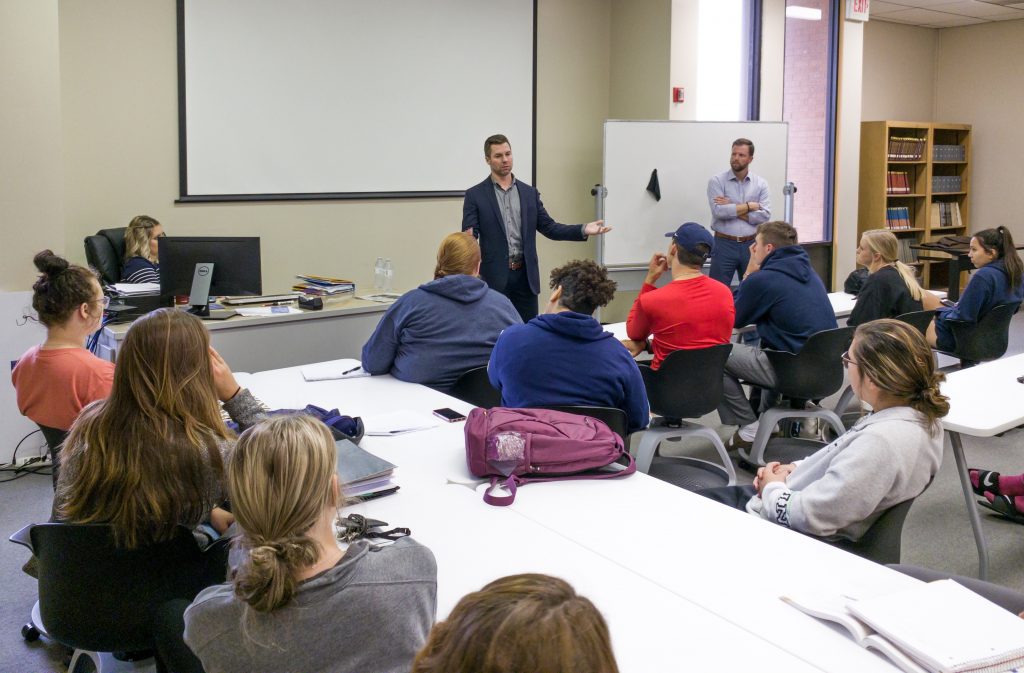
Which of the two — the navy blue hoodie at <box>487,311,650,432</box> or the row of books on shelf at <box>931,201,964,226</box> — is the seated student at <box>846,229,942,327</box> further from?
the row of books on shelf at <box>931,201,964,226</box>

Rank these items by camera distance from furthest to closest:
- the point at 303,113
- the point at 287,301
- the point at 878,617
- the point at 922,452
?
the point at 303,113 < the point at 287,301 < the point at 922,452 < the point at 878,617

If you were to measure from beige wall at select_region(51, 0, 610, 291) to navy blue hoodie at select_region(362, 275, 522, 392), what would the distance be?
100 inches

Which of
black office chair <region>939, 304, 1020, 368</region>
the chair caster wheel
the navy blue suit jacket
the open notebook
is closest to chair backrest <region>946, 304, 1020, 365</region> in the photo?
black office chair <region>939, 304, 1020, 368</region>

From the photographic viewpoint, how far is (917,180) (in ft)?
32.1

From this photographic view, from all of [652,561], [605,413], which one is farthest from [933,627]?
[605,413]

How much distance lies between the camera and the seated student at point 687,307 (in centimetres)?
366

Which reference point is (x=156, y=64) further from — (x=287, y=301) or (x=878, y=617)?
(x=878, y=617)

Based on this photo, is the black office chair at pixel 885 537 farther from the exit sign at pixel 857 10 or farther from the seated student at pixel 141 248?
the exit sign at pixel 857 10

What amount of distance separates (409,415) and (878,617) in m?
1.62

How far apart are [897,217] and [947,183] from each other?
102cm

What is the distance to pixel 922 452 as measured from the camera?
207 cm

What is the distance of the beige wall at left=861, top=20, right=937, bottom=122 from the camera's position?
31.6 feet

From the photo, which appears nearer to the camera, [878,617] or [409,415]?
[878,617]

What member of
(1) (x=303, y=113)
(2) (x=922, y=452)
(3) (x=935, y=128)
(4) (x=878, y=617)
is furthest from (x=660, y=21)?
(4) (x=878, y=617)
